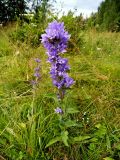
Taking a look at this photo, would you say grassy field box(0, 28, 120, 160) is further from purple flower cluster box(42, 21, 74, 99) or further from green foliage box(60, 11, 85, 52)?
green foliage box(60, 11, 85, 52)

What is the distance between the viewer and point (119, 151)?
3.08 metres

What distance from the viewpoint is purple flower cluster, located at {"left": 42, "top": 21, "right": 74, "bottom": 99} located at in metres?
2.71

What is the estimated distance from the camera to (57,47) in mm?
2752

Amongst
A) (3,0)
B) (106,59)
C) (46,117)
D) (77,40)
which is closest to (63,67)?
(46,117)

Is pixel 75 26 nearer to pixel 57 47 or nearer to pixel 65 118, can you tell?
pixel 65 118

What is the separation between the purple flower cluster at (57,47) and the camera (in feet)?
8.90

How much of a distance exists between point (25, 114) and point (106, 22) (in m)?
11.8

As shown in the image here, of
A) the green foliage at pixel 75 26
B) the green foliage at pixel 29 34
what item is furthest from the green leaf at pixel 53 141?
the green foliage at pixel 75 26

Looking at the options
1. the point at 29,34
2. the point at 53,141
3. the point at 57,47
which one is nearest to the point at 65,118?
the point at 53,141

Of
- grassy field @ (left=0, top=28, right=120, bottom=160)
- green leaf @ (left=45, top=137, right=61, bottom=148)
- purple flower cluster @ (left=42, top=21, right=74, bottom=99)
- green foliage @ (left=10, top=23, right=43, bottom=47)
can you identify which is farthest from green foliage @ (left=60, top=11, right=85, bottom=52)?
green leaf @ (left=45, top=137, right=61, bottom=148)

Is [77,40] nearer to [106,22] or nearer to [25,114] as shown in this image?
[25,114]

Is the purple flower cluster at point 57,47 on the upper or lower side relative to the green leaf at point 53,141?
upper

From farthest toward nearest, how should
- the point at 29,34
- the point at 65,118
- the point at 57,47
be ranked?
the point at 29,34 < the point at 65,118 < the point at 57,47

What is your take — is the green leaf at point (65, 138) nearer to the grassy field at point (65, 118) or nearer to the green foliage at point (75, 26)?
the grassy field at point (65, 118)
